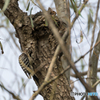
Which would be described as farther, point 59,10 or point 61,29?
point 59,10

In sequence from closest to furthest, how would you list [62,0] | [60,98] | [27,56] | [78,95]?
[78,95] < [60,98] < [27,56] < [62,0]

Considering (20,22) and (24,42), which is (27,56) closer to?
(24,42)

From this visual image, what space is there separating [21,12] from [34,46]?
36 cm

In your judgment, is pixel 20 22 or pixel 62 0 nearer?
pixel 20 22

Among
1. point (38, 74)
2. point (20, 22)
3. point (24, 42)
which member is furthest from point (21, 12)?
point (38, 74)

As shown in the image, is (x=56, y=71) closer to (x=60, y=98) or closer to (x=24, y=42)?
(x=60, y=98)

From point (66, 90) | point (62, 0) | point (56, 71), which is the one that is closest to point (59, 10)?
point (62, 0)

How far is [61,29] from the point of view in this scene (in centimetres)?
153

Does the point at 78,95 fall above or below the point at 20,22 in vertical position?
below

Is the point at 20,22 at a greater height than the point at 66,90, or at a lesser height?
greater

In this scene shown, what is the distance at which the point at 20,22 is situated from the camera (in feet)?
5.19

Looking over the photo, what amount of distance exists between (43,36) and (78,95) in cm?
65

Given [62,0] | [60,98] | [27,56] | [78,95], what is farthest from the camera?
[62,0]

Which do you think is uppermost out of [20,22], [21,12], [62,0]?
[62,0]
